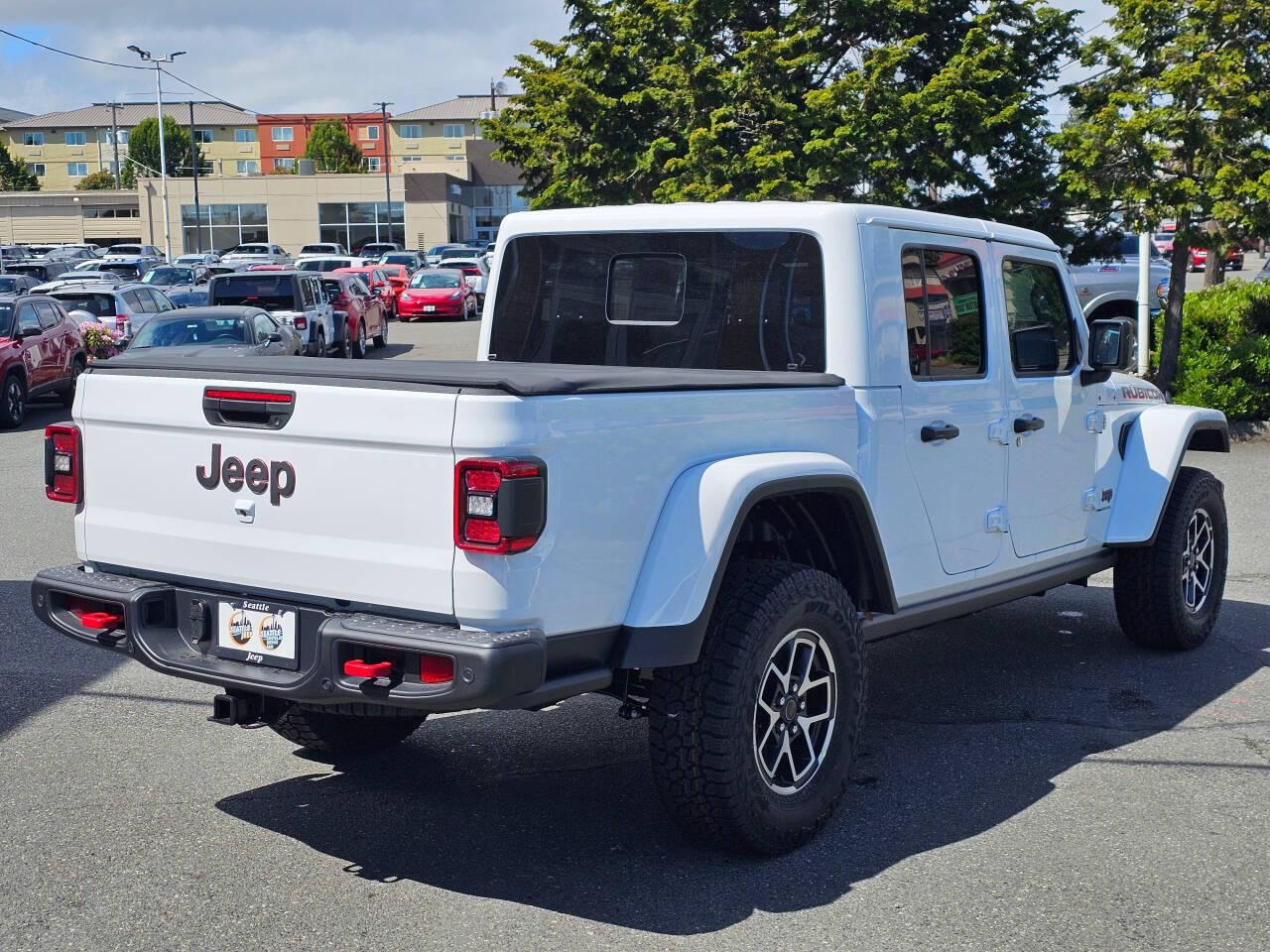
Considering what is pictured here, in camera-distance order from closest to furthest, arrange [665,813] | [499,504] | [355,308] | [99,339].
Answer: [499,504] < [665,813] < [99,339] < [355,308]

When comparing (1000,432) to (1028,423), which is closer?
(1000,432)

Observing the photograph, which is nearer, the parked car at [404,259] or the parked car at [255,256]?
the parked car at [255,256]

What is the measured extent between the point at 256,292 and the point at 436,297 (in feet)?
50.6

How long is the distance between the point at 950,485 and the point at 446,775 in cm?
215

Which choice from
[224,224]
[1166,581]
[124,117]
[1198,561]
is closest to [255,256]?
[224,224]

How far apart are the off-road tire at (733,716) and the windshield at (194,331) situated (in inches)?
580

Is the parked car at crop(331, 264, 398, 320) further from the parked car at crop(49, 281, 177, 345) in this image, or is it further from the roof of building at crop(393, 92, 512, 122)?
the roof of building at crop(393, 92, 512, 122)

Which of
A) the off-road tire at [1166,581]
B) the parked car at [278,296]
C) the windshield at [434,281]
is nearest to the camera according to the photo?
the off-road tire at [1166,581]

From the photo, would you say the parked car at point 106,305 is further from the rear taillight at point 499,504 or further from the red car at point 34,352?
the rear taillight at point 499,504

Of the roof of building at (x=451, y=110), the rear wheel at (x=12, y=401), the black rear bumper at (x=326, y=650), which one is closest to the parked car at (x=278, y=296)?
the rear wheel at (x=12, y=401)

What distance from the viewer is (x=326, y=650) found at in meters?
3.90

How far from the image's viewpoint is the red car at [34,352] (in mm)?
17906

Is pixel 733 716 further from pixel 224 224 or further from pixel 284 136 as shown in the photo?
pixel 284 136

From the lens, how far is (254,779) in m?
5.32
